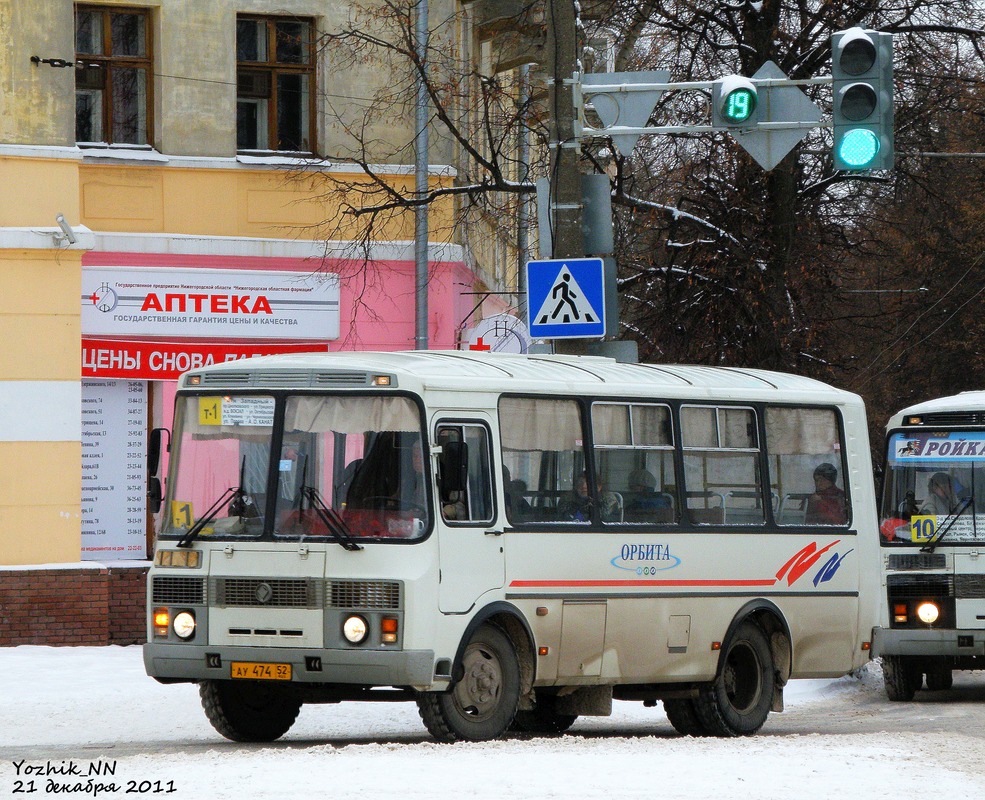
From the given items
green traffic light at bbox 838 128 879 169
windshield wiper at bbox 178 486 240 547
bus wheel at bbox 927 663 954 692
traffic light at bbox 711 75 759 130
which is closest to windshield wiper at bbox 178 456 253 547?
windshield wiper at bbox 178 486 240 547

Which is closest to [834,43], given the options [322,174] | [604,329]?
[604,329]

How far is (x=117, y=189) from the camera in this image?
68.8 feet

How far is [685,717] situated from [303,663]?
12.2ft

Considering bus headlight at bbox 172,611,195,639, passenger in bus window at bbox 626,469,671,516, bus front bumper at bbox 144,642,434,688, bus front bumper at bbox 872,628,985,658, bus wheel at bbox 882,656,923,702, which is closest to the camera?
bus front bumper at bbox 144,642,434,688

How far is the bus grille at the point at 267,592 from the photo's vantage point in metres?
11.3

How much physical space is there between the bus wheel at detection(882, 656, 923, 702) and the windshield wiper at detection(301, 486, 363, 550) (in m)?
8.19

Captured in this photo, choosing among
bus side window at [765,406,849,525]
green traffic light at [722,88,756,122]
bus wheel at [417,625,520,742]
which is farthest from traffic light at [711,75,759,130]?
bus wheel at [417,625,520,742]

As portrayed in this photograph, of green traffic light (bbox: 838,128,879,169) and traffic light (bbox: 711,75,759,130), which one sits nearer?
green traffic light (bbox: 838,128,879,169)

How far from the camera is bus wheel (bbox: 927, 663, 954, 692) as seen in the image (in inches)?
718

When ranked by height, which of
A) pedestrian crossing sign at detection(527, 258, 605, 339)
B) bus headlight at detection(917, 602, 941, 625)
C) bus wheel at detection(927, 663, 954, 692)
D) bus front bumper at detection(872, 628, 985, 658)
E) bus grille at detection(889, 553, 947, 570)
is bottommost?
bus wheel at detection(927, 663, 954, 692)

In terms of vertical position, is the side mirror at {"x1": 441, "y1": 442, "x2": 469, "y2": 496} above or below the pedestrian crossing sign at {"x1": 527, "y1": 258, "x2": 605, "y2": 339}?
below

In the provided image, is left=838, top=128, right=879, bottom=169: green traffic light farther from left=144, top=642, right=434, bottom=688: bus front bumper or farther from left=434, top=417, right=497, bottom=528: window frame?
left=144, top=642, right=434, bottom=688: bus front bumper

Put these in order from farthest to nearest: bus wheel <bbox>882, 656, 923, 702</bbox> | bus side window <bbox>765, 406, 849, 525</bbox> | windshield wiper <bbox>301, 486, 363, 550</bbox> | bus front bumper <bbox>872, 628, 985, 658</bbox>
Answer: bus wheel <bbox>882, 656, 923, 702</bbox> → bus front bumper <bbox>872, 628, 985, 658</bbox> → bus side window <bbox>765, 406, 849, 525</bbox> → windshield wiper <bbox>301, 486, 363, 550</bbox>

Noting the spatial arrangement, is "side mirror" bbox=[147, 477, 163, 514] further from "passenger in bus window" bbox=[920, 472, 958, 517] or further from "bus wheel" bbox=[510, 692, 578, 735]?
"passenger in bus window" bbox=[920, 472, 958, 517]
